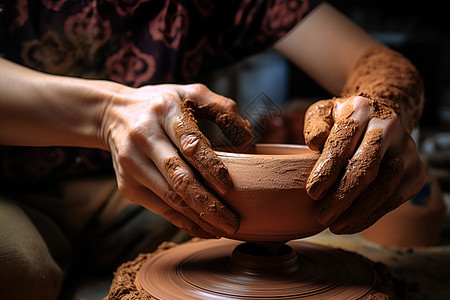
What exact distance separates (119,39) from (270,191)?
0.91 m

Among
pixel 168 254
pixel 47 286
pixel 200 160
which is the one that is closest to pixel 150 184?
pixel 200 160

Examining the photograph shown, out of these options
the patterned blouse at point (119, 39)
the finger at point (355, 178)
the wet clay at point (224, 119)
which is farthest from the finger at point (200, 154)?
the patterned blouse at point (119, 39)

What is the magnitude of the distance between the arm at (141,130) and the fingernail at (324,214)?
0.17 meters

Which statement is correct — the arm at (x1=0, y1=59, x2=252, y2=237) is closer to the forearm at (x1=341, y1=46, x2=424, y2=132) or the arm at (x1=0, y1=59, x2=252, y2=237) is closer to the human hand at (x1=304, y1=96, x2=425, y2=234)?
the human hand at (x1=304, y1=96, x2=425, y2=234)

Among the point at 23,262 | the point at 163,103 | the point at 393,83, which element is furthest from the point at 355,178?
the point at 23,262

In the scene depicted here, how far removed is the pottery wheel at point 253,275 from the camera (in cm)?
88

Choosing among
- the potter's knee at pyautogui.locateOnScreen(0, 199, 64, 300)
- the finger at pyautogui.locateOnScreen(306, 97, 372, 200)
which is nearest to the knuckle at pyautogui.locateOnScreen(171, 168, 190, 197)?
the finger at pyautogui.locateOnScreen(306, 97, 372, 200)

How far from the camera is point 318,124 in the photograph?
0.92 meters

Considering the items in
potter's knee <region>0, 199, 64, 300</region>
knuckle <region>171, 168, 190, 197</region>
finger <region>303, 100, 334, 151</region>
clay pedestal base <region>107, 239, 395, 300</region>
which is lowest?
potter's knee <region>0, 199, 64, 300</region>

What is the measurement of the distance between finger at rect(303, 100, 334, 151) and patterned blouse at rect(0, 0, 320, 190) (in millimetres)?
697

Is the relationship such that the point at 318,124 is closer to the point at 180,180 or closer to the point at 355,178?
the point at 355,178

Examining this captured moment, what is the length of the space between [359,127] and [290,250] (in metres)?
0.34

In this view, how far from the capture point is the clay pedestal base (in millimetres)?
884

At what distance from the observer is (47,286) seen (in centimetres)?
128
